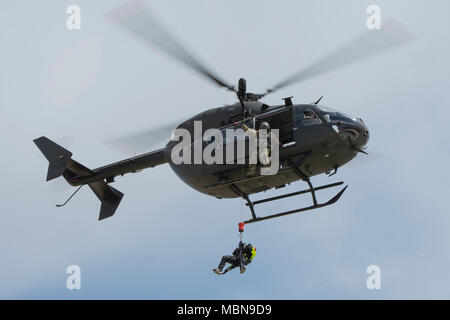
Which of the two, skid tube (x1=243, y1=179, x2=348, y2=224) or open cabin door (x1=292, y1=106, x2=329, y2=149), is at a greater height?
open cabin door (x1=292, y1=106, x2=329, y2=149)

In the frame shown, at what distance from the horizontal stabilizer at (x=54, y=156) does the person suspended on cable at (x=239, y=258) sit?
5163mm

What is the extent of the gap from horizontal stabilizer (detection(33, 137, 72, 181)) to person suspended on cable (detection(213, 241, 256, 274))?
5.16 meters

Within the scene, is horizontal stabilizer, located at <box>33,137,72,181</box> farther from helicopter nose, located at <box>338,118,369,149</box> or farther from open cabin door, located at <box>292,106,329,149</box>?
helicopter nose, located at <box>338,118,369,149</box>

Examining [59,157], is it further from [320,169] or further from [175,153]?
[320,169]

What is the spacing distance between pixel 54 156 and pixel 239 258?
596cm

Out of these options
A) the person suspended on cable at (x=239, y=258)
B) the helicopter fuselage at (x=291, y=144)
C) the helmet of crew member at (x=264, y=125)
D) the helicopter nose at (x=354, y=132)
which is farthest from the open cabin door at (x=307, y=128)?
the person suspended on cable at (x=239, y=258)

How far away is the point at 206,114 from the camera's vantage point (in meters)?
15.4

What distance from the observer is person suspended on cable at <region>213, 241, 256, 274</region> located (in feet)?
48.0

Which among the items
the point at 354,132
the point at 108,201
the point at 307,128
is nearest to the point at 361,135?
the point at 354,132

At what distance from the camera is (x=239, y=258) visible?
577 inches

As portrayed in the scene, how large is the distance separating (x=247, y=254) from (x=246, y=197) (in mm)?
1274

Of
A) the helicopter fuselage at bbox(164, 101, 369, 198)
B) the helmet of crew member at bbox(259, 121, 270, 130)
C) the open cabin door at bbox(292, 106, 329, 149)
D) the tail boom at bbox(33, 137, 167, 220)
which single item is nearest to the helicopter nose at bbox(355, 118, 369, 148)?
the helicopter fuselage at bbox(164, 101, 369, 198)

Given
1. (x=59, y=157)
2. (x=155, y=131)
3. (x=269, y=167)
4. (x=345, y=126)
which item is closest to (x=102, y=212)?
(x=59, y=157)

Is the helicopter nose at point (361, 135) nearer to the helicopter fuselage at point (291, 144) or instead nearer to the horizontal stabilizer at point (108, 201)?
the helicopter fuselage at point (291, 144)
